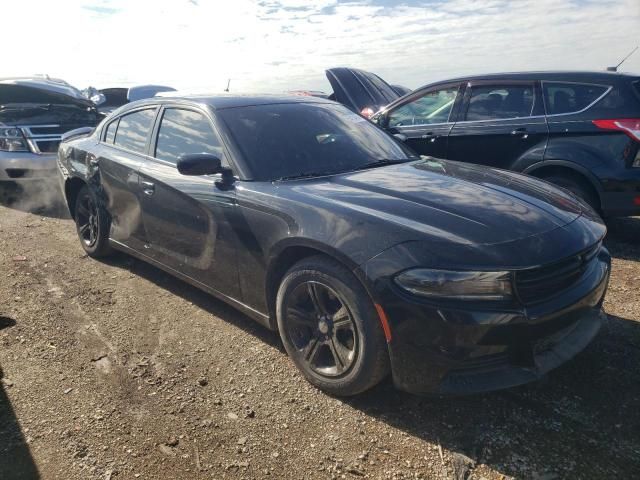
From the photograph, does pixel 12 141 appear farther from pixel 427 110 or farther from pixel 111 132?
pixel 427 110

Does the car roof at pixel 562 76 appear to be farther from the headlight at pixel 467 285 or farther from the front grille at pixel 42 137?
the front grille at pixel 42 137

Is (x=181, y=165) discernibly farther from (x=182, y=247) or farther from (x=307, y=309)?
(x=307, y=309)

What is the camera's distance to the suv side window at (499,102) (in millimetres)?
5082

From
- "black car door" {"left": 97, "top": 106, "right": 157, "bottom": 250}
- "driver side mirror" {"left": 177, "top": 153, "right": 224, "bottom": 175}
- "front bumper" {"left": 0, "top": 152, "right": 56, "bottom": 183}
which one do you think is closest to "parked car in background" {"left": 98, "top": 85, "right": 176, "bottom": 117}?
"front bumper" {"left": 0, "top": 152, "right": 56, "bottom": 183}

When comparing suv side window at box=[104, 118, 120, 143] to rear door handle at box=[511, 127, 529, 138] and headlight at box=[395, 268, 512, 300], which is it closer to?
headlight at box=[395, 268, 512, 300]

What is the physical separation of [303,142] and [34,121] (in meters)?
5.80

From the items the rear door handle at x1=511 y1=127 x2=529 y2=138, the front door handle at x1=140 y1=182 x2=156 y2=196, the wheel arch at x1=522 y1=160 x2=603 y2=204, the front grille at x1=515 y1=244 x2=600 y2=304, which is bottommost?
the wheel arch at x1=522 y1=160 x2=603 y2=204

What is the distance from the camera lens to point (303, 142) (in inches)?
133

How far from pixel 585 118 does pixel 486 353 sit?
339cm

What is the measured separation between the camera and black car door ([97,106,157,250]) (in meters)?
3.90

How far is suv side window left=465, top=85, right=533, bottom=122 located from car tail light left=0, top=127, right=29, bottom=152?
5925 mm

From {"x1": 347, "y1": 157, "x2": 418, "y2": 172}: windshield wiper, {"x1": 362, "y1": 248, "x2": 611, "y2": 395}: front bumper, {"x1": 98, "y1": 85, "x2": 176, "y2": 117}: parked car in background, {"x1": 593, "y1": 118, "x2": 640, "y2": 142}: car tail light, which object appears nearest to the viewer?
{"x1": 362, "y1": 248, "x2": 611, "y2": 395}: front bumper

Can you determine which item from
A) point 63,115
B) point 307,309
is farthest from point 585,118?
point 63,115

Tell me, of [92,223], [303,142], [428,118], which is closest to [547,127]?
[428,118]
